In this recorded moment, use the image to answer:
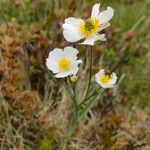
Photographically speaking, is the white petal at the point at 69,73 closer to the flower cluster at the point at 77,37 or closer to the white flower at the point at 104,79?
the flower cluster at the point at 77,37

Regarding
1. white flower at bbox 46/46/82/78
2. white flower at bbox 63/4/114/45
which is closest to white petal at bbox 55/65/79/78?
white flower at bbox 46/46/82/78

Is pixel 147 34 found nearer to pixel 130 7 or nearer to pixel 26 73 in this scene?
pixel 130 7

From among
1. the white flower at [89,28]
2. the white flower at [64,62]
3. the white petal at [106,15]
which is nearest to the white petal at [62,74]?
the white flower at [64,62]

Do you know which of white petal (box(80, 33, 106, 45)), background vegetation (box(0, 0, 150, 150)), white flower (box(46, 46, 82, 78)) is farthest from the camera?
background vegetation (box(0, 0, 150, 150))

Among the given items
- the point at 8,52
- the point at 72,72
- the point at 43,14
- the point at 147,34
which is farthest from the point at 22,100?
the point at 147,34

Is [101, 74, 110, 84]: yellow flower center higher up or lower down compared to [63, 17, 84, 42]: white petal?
lower down

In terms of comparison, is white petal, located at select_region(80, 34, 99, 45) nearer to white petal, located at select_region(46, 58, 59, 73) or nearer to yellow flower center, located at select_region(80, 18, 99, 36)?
yellow flower center, located at select_region(80, 18, 99, 36)
